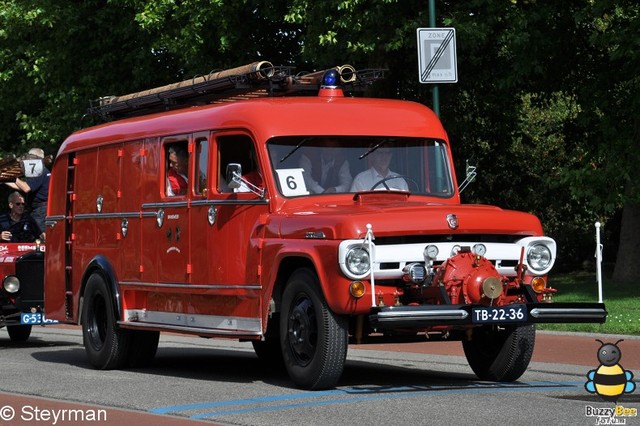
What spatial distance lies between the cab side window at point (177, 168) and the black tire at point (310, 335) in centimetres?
246

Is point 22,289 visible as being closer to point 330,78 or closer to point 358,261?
point 330,78

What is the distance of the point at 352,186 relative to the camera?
12789 millimetres

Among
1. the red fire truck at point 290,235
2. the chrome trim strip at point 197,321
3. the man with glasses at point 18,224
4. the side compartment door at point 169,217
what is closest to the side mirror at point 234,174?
the red fire truck at point 290,235

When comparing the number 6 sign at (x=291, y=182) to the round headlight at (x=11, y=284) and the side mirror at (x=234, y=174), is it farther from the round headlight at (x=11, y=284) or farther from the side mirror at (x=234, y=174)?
the round headlight at (x=11, y=284)

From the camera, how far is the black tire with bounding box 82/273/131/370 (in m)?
14.8

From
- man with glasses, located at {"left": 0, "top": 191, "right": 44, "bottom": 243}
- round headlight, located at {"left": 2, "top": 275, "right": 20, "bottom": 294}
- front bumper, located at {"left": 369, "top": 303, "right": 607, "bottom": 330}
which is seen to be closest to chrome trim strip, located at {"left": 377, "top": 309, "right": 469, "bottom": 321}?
front bumper, located at {"left": 369, "top": 303, "right": 607, "bottom": 330}

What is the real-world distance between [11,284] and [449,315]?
9096mm

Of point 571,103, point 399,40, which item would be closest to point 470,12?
point 399,40

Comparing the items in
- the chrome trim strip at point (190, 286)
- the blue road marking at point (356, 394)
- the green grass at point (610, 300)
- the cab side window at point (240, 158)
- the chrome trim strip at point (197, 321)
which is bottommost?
the blue road marking at point (356, 394)

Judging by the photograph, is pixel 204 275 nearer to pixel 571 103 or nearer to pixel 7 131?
pixel 571 103

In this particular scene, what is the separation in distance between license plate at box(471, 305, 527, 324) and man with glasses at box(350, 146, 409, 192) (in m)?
2.00

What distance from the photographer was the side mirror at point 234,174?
40.7 ft

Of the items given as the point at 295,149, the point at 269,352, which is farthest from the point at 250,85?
the point at 269,352

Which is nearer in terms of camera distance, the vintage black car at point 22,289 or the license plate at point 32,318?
the license plate at point 32,318
